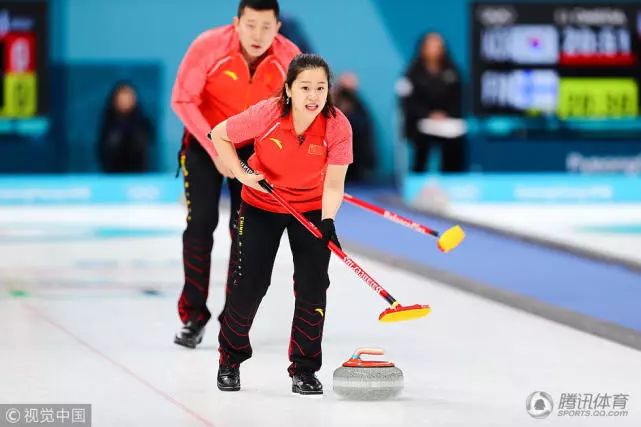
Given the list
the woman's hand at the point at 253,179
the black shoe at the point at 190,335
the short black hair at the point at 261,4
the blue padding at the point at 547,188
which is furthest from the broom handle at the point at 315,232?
the blue padding at the point at 547,188

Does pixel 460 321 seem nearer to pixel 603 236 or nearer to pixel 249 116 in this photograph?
pixel 249 116

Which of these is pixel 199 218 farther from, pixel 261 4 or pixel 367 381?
pixel 367 381

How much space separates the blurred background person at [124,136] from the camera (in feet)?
54.0

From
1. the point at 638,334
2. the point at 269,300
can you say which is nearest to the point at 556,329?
the point at 638,334

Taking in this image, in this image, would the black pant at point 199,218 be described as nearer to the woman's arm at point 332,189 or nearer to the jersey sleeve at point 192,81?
the jersey sleeve at point 192,81

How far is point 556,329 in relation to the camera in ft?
25.9

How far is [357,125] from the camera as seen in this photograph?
17031 mm

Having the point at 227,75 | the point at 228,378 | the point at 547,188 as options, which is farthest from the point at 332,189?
the point at 547,188

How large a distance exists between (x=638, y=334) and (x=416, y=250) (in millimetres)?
3716

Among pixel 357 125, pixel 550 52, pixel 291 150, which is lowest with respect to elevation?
pixel 357 125

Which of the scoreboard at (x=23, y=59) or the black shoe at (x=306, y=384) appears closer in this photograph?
the black shoe at (x=306, y=384)

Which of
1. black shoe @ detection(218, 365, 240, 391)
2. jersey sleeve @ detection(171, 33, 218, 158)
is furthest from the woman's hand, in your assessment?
jersey sleeve @ detection(171, 33, 218, 158)

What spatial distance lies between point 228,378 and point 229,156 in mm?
909

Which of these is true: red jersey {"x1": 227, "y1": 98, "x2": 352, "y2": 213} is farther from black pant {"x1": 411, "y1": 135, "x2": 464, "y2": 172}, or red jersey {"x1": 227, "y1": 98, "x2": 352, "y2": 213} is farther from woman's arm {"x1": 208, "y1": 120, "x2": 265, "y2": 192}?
black pant {"x1": 411, "y1": 135, "x2": 464, "y2": 172}
